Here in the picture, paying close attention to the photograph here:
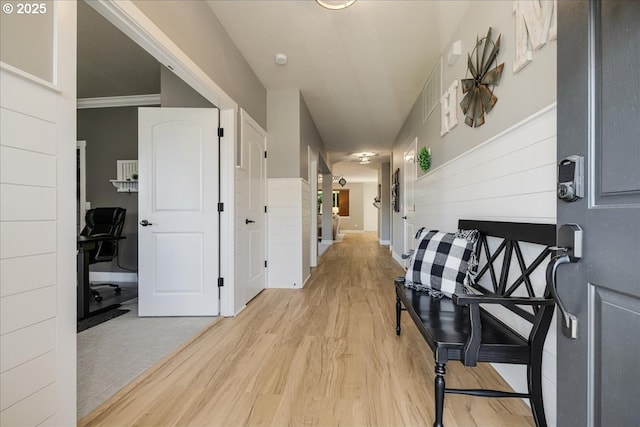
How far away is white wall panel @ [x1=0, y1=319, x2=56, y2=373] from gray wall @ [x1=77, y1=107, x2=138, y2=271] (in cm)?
349

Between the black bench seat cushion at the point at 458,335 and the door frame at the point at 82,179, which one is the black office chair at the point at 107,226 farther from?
the black bench seat cushion at the point at 458,335

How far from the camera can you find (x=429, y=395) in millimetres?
1514

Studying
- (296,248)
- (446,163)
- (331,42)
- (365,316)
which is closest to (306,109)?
(331,42)

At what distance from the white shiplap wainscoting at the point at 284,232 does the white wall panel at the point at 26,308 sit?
9.14ft

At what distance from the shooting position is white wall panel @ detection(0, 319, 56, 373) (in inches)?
36.3

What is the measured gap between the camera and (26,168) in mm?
977

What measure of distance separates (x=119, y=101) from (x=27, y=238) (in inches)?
156

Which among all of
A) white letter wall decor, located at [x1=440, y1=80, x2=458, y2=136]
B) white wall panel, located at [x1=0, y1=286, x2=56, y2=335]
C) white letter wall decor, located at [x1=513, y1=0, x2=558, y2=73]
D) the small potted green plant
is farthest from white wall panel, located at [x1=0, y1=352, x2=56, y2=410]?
the small potted green plant

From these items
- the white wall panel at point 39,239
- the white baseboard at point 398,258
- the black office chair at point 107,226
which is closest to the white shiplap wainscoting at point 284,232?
the black office chair at point 107,226

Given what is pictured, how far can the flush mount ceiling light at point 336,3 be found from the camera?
6.98 ft

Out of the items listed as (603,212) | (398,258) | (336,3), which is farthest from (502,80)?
(398,258)

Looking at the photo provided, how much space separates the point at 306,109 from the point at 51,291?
395 centimetres

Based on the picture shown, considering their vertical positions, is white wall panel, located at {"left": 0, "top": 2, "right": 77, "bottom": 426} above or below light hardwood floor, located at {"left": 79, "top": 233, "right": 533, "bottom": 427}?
above

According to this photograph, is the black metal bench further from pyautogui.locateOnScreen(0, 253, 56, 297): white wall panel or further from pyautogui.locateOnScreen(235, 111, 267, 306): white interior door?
pyautogui.locateOnScreen(235, 111, 267, 306): white interior door
